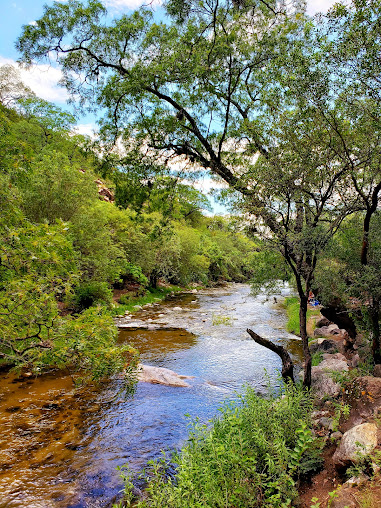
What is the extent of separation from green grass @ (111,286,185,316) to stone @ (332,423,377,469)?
16.0 m

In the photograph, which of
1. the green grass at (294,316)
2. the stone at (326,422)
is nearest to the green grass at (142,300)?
the green grass at (294,316)

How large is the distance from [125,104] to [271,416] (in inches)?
355

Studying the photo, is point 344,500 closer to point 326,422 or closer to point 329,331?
point 326,422

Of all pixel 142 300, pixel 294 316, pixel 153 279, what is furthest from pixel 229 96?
pixel 153 279

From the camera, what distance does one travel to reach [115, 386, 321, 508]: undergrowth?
369cm

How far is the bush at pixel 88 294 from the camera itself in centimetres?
1731

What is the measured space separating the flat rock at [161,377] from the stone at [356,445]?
5.56m

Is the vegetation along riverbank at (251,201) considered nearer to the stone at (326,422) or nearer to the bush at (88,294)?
the stone at (326,422)

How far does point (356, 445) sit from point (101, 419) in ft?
18.3

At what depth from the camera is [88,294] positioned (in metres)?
17.6

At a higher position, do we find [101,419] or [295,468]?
[295,468]

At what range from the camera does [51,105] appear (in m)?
36.3

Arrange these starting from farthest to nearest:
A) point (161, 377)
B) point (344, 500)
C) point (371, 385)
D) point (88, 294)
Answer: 1. point (88, 294)
2. point (161, 377)
3. point (371, 385)
4. point (344, 500)

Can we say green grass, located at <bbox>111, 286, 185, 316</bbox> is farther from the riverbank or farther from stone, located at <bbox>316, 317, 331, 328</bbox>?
the riverbank
